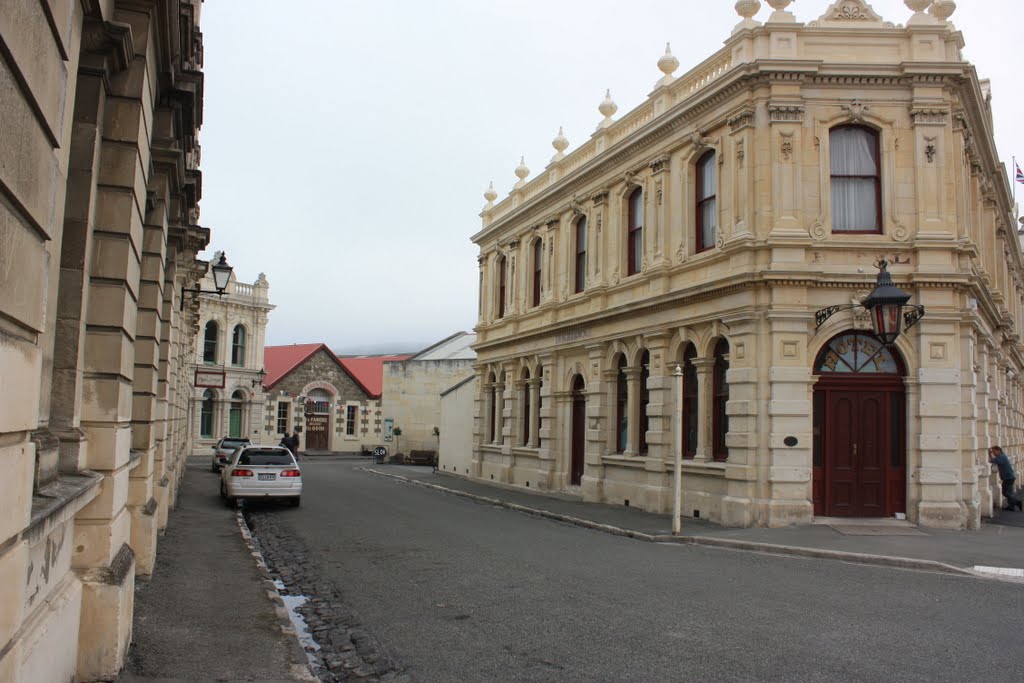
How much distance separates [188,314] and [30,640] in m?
22.3

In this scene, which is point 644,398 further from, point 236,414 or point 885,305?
point 236,414

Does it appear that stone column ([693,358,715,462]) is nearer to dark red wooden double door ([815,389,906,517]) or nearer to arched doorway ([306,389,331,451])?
dark red wooden double door ([815,389,906,517])

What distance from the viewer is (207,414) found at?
51594 millimetres

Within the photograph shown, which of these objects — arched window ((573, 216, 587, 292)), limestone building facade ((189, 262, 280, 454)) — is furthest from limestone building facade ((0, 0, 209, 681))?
limestone building facade ((189, 262, 280, 454))

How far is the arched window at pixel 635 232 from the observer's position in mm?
22719

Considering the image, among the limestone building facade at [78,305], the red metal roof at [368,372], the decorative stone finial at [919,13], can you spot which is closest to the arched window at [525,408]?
the decorative stone finial at [919,13]

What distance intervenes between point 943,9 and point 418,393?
130ft

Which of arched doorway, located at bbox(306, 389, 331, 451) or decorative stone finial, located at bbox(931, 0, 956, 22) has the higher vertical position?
decorative stone finial, located at bbox(931, 0, 956, 22)

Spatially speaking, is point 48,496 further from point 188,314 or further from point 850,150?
point 188,314

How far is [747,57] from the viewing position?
18.1m

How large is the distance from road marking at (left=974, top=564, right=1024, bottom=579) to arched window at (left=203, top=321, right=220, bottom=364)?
46.8 metres

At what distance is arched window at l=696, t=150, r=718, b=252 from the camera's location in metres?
19.6

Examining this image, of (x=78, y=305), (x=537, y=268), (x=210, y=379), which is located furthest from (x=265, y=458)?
(x=78, y=305)

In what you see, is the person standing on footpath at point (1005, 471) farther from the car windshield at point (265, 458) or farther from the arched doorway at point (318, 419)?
the arched doorway at point (318, 419)
